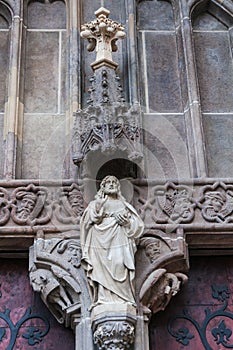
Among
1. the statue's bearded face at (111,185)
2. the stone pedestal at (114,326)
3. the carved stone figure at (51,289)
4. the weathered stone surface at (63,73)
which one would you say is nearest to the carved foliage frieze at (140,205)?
the statue's bearded face at (111,185)

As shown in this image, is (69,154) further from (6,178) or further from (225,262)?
(225,262)

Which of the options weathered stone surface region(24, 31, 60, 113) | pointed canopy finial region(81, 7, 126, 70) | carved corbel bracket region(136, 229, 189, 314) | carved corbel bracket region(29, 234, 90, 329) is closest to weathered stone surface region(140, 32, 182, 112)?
pointed canopy finial region(81, 7, 126, 70)

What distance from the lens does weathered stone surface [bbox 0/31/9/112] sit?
21.9 feet

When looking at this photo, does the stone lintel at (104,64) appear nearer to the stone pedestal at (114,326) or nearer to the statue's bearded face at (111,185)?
the statue's bearded face at (111,185)

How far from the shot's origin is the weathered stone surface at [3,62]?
6.67m

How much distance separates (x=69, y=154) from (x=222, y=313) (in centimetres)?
189

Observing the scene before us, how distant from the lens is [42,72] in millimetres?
6855

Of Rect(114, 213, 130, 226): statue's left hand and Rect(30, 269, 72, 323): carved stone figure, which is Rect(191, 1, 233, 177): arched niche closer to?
Rect(114, 213, 130, 226): statue's left hand

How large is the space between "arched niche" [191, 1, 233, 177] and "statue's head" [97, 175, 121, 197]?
1.03 meters

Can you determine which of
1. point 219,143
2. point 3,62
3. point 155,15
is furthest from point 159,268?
point 155,15

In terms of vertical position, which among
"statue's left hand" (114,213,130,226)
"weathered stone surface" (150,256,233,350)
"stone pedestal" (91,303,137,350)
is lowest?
"stone pedestal" (91,303,137,350)

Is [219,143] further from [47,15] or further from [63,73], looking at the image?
[47,15]

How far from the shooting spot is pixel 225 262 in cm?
605

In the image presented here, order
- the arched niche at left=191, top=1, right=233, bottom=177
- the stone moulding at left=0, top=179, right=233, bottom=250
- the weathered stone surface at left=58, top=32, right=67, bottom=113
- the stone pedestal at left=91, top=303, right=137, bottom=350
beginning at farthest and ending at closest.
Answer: the weathered stone surface at left=58, top=32, right=67, bottom=113, the arched niche at left=191, top=1, right=233, bottom=177, the stone moulding at left=0, top=179, right=233, bottom=250, the stone pedestal at left=91, top=303, right=137, bottom=350
